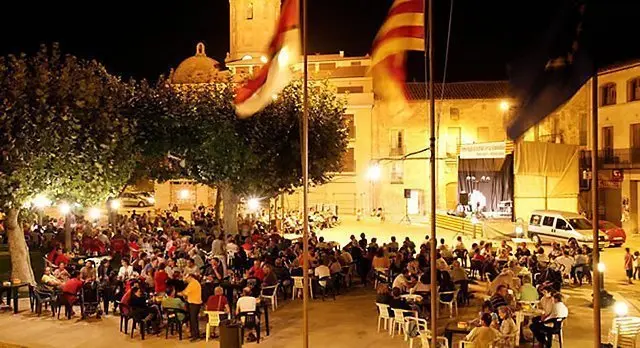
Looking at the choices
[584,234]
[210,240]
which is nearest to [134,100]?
[210,240]

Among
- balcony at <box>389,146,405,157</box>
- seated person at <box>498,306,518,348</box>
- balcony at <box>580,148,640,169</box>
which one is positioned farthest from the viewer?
balcony at <box>389,146,405,157</box>

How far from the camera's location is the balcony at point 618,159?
37281 millimetres

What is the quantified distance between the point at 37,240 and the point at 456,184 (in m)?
30.6

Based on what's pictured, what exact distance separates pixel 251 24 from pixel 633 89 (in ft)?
108

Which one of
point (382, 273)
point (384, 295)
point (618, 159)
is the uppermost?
point (618, 159)

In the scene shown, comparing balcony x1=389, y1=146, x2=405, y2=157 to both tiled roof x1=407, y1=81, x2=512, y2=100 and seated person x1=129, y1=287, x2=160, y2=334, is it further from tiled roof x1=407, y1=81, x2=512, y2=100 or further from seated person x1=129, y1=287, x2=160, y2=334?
seated person x1=129, y1=287, x2=160, y2=334

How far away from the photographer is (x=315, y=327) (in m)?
16.0

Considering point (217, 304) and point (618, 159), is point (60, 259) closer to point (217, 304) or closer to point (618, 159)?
point (217, 304)

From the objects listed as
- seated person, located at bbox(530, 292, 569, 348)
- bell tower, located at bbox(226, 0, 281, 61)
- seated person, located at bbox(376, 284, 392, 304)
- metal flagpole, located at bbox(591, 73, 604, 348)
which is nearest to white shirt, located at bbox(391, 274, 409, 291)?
seated person, located at bbox(376, 284, 392, 304)

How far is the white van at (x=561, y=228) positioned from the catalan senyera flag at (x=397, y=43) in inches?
815

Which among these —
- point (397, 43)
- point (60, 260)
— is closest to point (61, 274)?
point (60, 260)

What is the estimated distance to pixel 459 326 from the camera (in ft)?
42.8

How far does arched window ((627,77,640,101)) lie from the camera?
122 ft

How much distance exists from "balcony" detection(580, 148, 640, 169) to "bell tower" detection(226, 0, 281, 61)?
97.4 ft
